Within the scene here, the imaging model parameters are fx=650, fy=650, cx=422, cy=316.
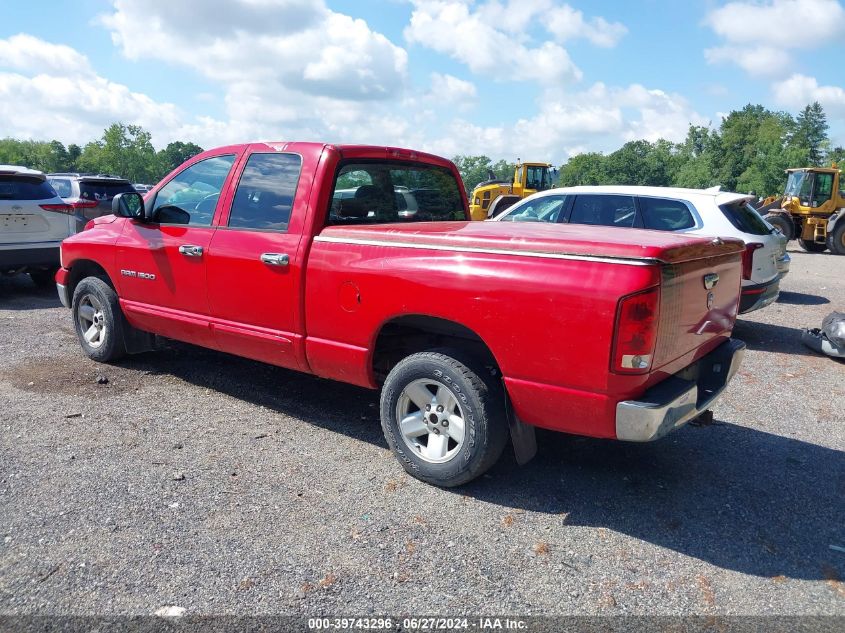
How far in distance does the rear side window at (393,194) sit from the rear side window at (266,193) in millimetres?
315

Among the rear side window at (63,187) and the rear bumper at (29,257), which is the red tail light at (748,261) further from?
the rear side window at (63,187)

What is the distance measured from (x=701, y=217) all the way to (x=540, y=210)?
1.97 meters

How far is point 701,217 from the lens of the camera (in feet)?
24.2

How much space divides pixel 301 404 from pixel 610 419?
2744mm

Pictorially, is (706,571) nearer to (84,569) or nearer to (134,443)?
(84,569)

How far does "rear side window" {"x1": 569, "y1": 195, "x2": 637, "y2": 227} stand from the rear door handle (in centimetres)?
463

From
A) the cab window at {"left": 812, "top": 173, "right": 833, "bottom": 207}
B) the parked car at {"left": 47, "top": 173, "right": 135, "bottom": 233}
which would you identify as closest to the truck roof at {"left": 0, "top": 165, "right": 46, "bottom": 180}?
the parked car at {"left": 47, "top": 173, "right": 135, "bottom": 233}

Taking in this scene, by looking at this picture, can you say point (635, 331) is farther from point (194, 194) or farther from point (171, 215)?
point (171, 215)

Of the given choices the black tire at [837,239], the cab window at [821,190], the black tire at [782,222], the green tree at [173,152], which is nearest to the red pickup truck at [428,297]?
the black tire at [782,222]

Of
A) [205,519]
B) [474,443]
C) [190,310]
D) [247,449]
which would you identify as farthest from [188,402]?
[474,443]

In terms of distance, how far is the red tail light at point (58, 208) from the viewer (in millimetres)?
9195

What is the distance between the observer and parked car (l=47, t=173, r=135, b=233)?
10.0m

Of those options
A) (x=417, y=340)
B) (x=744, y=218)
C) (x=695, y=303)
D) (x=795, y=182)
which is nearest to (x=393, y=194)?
(x=417, y=340)

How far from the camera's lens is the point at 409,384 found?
380 centimetres
